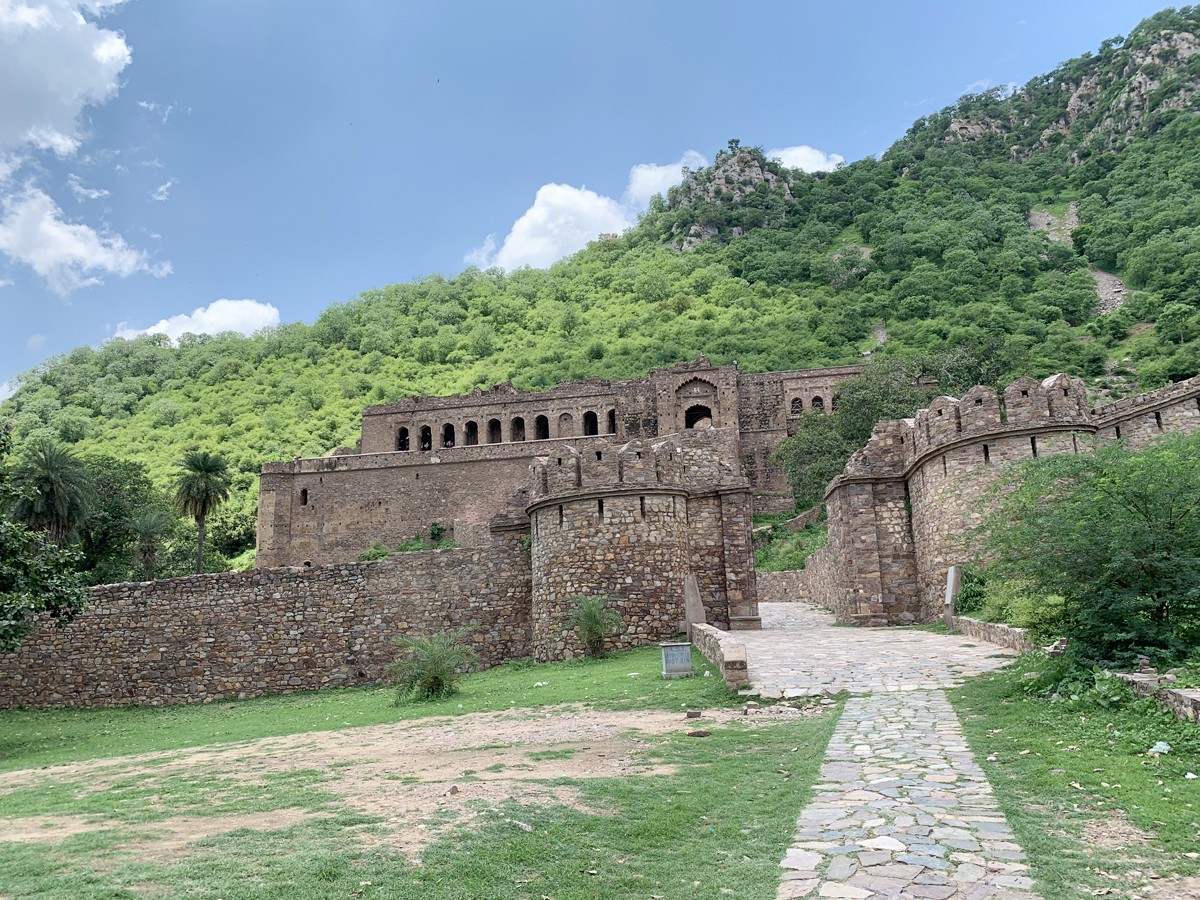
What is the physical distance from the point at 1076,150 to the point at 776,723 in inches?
5146

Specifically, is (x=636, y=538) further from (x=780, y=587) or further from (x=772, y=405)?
(x=772, y=405)

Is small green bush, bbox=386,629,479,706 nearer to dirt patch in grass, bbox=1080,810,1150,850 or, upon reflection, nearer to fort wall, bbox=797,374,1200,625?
fort wall, bbox=797,374,1200,625

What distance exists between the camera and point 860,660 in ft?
41.4

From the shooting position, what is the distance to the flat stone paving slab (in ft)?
34.5

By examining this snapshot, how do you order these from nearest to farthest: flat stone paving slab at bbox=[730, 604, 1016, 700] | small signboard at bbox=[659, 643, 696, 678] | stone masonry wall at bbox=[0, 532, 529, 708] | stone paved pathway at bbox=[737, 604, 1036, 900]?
stone paved pathway at bbox=[737, 604, 1036, 900] < flat stone paving slab at bbox=[730, 604, 1016, 700] < small signboard at bbox=[659, 643, 696, 678] < stone masonry wall at bbox=[0, 532, 529, 708]

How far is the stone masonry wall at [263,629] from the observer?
18281 mm

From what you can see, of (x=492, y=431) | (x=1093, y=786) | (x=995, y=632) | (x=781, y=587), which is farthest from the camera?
(x=492, y=431)

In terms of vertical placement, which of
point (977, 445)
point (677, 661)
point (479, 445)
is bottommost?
point (677, 661)

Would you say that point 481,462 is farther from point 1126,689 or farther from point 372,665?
point 1126,689

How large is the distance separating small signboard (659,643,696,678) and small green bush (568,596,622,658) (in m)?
3.23

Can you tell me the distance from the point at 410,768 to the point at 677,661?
5.44 meters

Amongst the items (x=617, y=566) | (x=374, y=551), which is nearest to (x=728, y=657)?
(x=617, y=566)

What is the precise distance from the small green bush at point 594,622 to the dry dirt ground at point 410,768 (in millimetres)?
4500

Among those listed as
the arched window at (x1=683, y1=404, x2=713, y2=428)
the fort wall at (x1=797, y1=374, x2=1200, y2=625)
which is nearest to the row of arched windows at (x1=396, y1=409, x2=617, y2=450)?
the arched window at (x1=683, y1=404, x2=713, y2=428)
